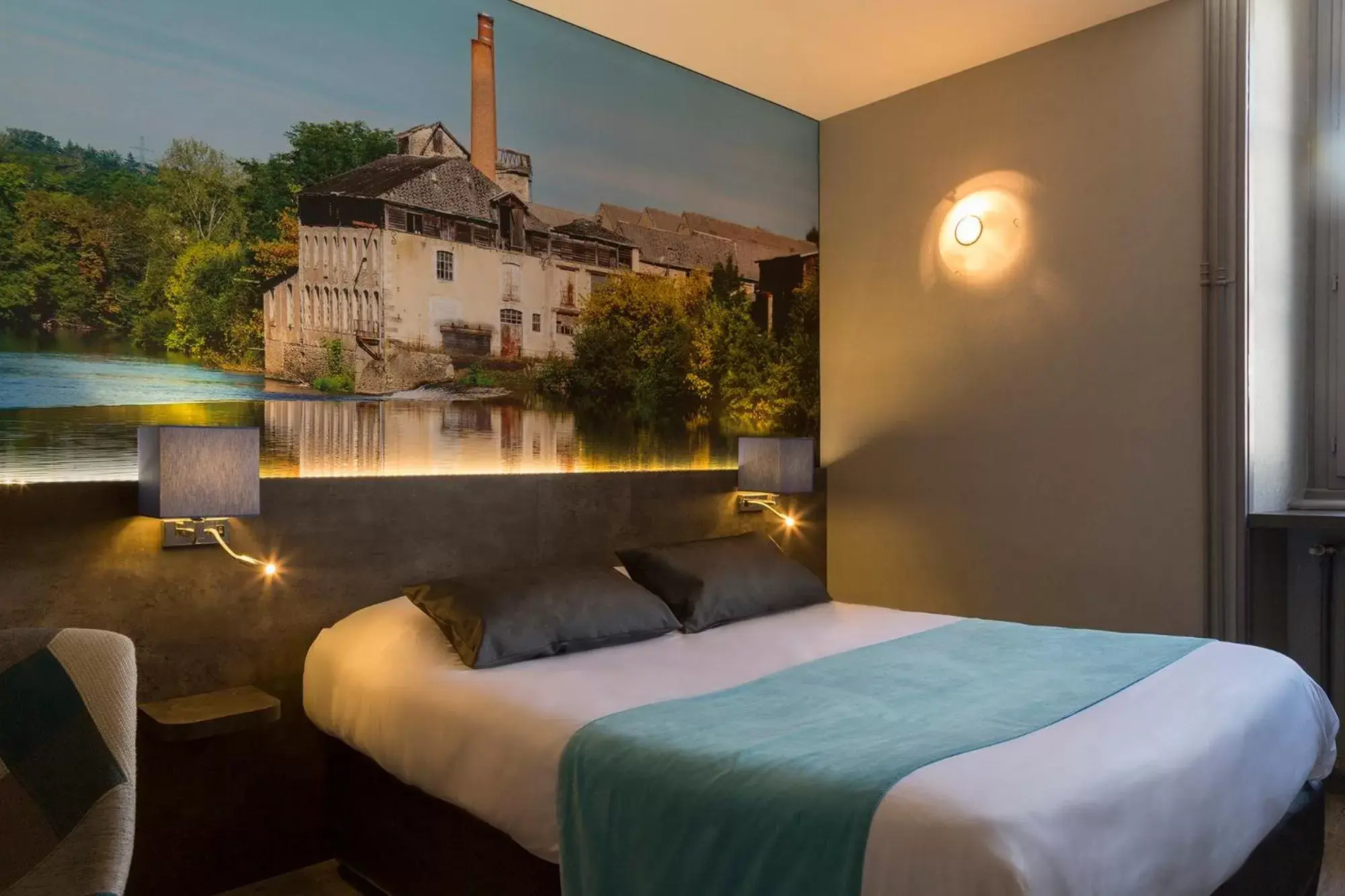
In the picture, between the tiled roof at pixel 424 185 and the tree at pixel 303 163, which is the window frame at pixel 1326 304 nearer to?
the tiled roof at pixel 424 185

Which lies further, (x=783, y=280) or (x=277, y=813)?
(x=783, y=280)

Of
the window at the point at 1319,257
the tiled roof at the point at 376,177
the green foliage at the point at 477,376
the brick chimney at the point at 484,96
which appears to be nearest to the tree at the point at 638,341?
the green foliage at the point at 477,376

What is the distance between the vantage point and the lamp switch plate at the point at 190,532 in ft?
8.36

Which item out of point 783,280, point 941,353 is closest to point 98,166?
point 783,280

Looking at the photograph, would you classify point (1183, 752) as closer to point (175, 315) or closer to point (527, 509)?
point (527, 509)

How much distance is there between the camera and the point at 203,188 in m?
2.73

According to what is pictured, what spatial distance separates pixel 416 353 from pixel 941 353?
2.31 m

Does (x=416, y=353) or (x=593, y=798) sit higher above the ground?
(x=416, y=353)

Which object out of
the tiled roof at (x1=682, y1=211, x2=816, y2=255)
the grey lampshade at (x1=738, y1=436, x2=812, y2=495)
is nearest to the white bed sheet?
the grey lampshade at (x1=738, y1=436, x2=812, y2=495)

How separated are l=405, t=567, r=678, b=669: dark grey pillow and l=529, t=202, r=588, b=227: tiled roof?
4.65 feet

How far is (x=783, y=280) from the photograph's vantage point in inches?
179

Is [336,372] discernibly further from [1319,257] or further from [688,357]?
[1319,257]

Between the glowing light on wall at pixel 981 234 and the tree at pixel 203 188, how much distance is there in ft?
9.37

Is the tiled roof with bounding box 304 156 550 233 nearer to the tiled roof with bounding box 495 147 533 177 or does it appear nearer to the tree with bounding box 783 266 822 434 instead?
the tiled roof with bounding box 495 147 533 177
